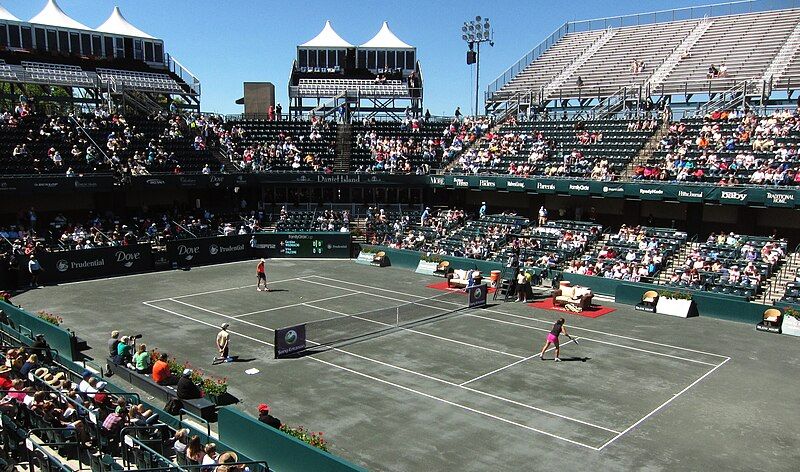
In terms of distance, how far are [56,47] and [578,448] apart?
58.2 metres

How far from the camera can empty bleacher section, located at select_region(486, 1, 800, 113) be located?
158 feet

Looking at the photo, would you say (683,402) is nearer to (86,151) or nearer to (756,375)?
(756,375)

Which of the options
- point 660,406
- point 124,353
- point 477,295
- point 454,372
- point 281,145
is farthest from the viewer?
point 281,145

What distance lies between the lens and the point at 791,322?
26078mm

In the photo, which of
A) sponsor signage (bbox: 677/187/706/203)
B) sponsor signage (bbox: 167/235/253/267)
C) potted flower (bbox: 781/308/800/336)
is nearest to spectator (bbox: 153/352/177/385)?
sponsor signage (bbox: 167/235/253/267)

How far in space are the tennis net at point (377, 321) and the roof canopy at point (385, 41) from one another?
40223mm

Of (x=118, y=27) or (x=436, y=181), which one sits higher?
(x=118, y=27)

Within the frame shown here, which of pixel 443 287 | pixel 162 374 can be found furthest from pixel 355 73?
pixel 162 374

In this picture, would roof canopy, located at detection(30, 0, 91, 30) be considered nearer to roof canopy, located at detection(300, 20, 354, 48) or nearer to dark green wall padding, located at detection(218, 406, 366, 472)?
roof canopy, located at detection(300, 20, 354, 48)

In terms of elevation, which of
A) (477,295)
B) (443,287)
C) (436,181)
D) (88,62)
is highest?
(88,62)

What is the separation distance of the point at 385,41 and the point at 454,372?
5142cm

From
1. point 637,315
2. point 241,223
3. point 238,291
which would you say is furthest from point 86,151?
point 637,315

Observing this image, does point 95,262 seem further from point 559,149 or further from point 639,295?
point 559,149

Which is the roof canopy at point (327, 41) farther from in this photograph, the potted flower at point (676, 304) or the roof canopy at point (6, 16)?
the potted flower at point (676, 304)
